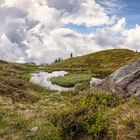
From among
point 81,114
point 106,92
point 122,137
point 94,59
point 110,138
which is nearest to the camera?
point 122,137

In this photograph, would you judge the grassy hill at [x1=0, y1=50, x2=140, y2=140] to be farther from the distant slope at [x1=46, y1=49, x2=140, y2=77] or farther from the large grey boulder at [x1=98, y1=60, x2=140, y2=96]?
the distant slope at [x1=46, y1=49, x2=140, y2=77]

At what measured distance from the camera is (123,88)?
1898cm

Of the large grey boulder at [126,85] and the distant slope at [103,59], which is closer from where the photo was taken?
the large grey boulder at [126,85]

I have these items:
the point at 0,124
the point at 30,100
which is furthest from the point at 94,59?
the point at 0,124

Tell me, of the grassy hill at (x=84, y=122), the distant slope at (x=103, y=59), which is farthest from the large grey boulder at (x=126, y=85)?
the distant slope at (x=103, y=59)

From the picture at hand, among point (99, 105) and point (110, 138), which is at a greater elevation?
point (99, 105)

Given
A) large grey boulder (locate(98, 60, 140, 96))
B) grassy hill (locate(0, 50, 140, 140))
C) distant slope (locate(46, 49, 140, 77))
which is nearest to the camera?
grassy hill (locate(0, 50, 140, 140))

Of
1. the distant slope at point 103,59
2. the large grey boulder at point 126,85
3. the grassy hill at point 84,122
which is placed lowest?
the grassy hill at point 84,122

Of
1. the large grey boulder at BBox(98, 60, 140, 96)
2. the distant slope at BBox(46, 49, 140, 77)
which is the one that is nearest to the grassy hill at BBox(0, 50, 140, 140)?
the large grey boulder at BBox(98, 60, 140, 96)

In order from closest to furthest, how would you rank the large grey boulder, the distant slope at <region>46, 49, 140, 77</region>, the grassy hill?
1. the grassy hill
2. the large grey boulder
3. the distant slope at <region>46, 49, 140, 77</region>

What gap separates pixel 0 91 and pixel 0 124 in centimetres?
1046

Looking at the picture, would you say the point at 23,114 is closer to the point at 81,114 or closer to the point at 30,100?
the point at 81,114

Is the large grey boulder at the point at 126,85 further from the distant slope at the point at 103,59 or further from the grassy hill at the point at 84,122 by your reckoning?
the distant slope at the point at 103,59

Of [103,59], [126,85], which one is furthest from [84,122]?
Answer: [103,59]
